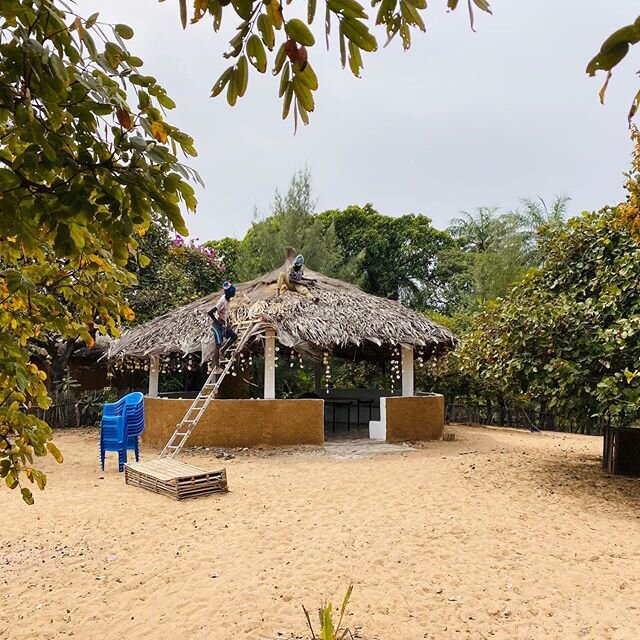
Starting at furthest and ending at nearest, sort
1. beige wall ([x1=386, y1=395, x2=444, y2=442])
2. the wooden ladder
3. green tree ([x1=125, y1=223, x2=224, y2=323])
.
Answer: green tree ([x1=125, y1=223, x2=224, y2=323])
beige wall ([x1=386, y1=395, x2=444, y2=442])
the wooden ladder

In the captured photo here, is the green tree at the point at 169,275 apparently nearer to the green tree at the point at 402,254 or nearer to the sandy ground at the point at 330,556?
the sandy ground at the point at 330,556

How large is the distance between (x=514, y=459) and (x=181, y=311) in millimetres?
7494

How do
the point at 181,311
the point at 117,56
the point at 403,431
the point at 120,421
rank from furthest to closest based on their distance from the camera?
the point at 181,311 → the point at 403,431 → the point at 120,421 → the point at 117,56

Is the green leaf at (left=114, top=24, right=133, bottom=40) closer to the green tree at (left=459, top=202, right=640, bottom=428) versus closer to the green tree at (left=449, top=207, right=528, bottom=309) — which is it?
the green tree at (left=459, top=202, right=640, bottom=428)

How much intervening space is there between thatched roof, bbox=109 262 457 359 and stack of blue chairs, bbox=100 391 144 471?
2.03 metres

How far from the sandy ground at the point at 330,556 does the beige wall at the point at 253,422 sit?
6.04ft

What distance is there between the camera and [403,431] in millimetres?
11258

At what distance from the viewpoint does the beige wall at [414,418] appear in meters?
11.2

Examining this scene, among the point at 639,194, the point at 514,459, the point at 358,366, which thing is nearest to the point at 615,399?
the point at 639,194

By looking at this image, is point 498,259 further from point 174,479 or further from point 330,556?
point 330,556

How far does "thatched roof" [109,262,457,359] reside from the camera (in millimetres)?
10633

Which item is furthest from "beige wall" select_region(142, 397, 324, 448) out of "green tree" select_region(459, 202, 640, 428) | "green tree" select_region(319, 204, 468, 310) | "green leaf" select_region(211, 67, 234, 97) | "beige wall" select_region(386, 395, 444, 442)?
"green tree" select_region(319, 204, 468, 310)

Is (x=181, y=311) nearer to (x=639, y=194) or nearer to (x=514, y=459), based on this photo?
(x=514, y=459)

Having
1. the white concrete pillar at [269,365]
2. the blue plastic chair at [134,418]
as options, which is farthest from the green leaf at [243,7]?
the white concrete pillar at [269,365]
